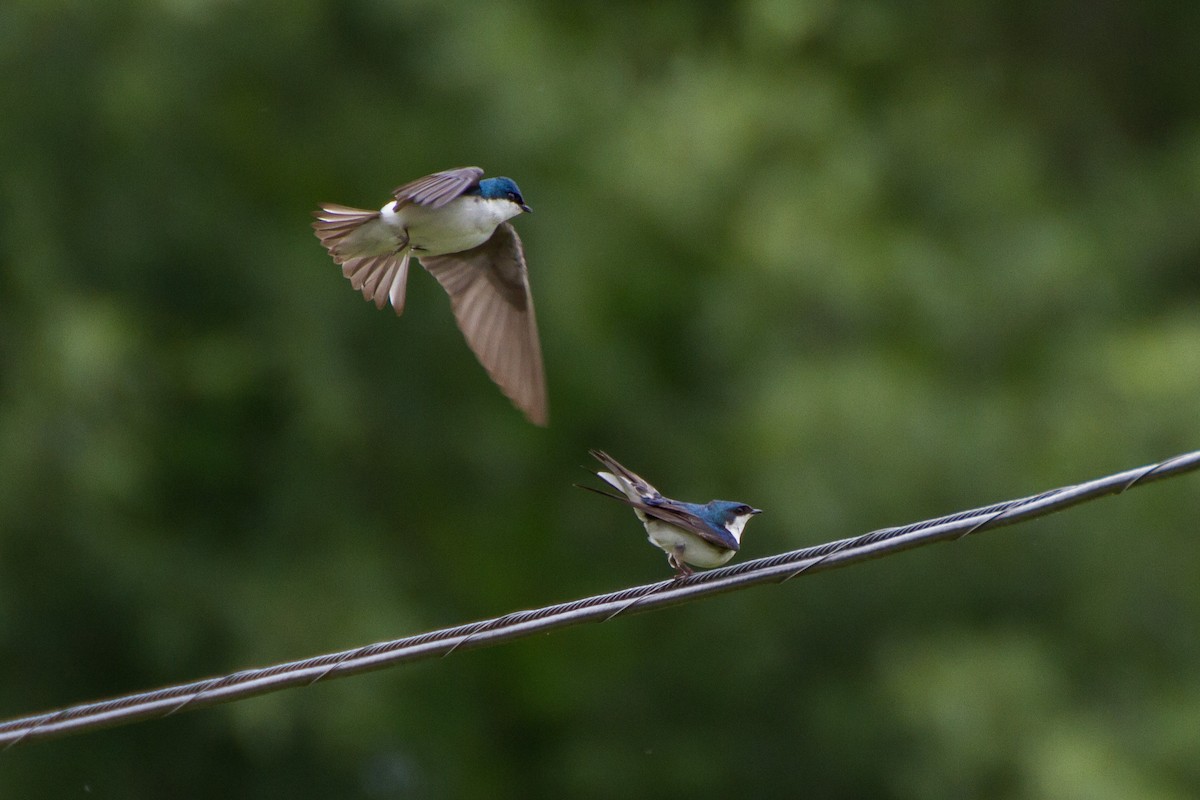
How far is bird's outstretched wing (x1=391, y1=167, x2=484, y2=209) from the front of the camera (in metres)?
4.12

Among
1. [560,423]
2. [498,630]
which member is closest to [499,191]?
[498,630]

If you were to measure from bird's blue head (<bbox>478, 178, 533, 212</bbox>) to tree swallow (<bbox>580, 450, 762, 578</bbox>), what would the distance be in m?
0.85

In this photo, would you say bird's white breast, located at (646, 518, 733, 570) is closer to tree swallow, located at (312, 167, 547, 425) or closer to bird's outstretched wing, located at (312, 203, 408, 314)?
tree swallow, located at (312, 167, 547, 425)

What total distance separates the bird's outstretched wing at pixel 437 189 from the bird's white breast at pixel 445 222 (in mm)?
136

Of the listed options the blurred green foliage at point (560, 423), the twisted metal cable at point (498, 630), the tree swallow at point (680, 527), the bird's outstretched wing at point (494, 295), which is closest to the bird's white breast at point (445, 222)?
the bird's outstretched wing at point (494, 295)

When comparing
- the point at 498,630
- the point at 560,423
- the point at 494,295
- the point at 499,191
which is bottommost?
the point at 560,423

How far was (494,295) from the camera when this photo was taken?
18.0 feet

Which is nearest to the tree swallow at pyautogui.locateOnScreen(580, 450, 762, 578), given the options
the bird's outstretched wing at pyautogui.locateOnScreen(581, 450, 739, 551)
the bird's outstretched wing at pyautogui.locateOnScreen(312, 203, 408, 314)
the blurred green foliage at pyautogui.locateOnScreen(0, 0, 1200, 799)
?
the bird's outstretched wing at pyautogui.locateOnScreen(581, 450, 739, 551)

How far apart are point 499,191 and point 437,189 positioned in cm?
69

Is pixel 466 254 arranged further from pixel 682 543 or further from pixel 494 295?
pixel 682 543

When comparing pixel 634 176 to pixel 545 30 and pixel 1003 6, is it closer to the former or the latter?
pixel 545 30

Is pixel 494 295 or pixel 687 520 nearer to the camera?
pixel 687 520

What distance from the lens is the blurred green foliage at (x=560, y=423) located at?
27.6ft

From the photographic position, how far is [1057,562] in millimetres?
9461
